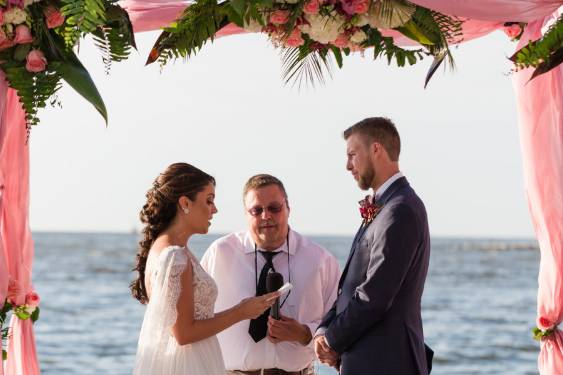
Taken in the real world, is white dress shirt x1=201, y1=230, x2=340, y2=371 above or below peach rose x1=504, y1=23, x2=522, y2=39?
below

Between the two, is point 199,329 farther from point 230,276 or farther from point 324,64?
point 324,64

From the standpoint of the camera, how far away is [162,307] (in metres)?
4.47

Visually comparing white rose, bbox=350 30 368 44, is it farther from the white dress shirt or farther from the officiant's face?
the white dress shirt

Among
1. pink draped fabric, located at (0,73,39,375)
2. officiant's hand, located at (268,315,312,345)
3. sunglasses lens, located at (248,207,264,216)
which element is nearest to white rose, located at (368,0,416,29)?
sunglasses lens, located at (248,207,264,216)

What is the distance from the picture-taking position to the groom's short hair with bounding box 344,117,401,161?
15.6ft

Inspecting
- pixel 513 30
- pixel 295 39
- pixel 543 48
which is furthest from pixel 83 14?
pixel 513 30

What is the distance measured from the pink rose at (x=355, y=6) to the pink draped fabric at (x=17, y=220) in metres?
1.58

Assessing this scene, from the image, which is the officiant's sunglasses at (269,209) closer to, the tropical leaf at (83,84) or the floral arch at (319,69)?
the floral arch at (319,69)

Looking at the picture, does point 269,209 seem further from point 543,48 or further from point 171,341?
point 543,48

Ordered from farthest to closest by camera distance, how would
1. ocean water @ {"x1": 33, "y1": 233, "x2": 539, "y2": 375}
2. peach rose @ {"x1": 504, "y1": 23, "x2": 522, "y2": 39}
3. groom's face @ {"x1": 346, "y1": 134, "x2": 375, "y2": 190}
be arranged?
ocean water @ {"x1": 33, "y1": 233, "x2": 539, "y2": 375} → peach rose @ {"x1": 504, "y1": 23, "x2": 522, "y2": 39} → groom's face @ {"x1": 346, "y1": 134, "x2": 375, "y2": 190}

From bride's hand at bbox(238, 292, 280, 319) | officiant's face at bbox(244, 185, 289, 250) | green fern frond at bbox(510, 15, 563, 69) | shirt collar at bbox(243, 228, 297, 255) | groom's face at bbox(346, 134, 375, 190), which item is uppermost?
green fern frond at bbox(510, 15, 563, 69)

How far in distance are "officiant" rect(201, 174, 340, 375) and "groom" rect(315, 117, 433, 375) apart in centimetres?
38

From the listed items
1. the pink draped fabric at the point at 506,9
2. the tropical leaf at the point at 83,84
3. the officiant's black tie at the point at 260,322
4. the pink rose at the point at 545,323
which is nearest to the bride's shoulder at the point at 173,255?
the tropical leaf at the point at 83,84

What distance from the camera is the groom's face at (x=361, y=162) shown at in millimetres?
4770
